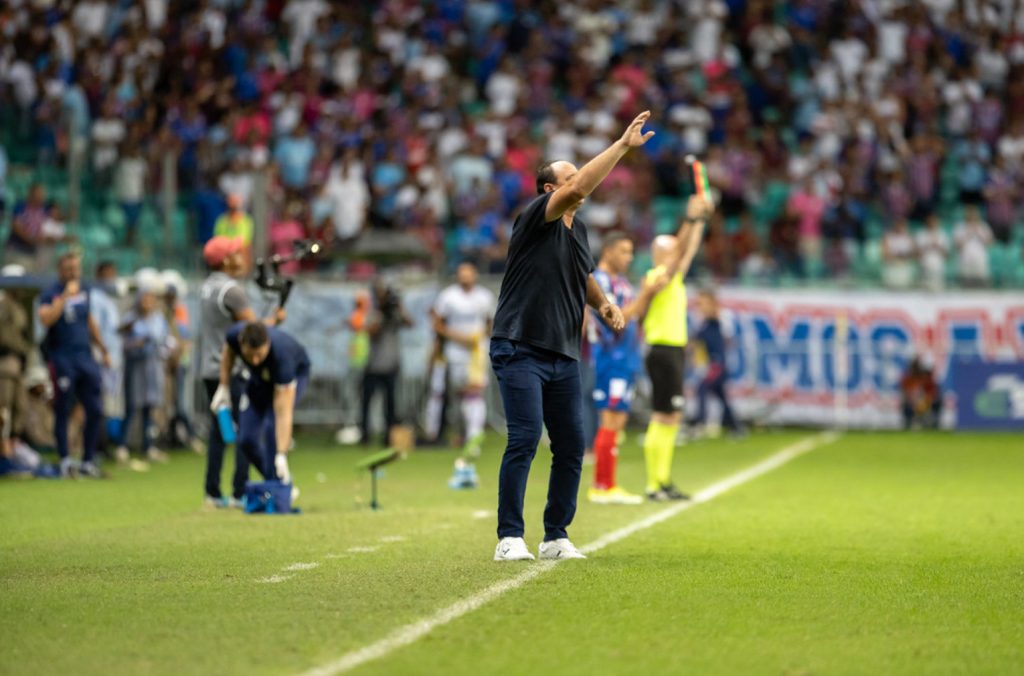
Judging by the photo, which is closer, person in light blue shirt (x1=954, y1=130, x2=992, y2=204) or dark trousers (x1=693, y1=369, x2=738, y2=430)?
dark trousers (x1=693, y1=369, x2=738, y2=430)

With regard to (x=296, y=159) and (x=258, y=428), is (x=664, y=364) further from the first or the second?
(x=296, y=159)

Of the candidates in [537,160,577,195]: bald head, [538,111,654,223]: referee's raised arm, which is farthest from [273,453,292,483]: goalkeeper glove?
[538,111,654,223]: referee's raised arm

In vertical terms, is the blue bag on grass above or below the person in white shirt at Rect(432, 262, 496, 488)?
below

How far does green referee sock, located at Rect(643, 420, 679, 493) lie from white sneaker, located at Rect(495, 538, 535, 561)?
15.6 ft

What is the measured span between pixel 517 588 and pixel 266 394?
16.9 ft

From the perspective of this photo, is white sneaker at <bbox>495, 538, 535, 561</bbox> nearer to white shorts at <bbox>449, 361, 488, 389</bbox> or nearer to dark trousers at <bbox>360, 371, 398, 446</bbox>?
white shorts at <bbox>449, 361, 488, 389</bbox>

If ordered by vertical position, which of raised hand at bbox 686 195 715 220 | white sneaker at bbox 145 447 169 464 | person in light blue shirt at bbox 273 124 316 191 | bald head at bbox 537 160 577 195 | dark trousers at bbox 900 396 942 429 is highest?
person in light blue shirt at bbox 273 124 316 191

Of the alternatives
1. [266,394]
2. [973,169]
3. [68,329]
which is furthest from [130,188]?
[973,169]

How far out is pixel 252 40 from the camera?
2967cm

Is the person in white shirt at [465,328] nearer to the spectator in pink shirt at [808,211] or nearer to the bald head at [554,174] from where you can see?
the spectator in pink shirt at [808,211]

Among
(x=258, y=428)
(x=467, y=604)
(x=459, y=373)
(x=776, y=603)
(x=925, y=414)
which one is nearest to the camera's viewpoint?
(x=467, y=604)

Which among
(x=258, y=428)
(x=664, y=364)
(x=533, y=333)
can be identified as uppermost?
(x=533, y=333)

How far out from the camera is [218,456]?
13.6m

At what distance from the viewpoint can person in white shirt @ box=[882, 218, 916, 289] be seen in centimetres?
2756
